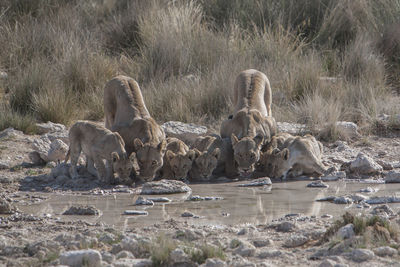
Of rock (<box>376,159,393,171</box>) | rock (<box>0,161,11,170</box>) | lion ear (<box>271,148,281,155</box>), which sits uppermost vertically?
lion ear (<box>271,148,281,155</box>)

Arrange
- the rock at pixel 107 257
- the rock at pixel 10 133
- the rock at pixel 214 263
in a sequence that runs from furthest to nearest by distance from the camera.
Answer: the rock at pixel 10 133 → the rock at pixel 107 257 → the rock at pixel 214 263

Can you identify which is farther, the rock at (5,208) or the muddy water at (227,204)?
the rock at (5,208)

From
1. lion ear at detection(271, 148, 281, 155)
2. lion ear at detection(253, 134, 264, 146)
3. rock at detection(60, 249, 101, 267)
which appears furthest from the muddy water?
rock at detection(60, 249, 101, 267)

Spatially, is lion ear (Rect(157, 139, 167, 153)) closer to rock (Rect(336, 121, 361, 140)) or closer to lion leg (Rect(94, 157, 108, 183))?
lion leg (Rect(94, 157, 108, 183))

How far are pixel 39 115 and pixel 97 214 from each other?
6.59 metres

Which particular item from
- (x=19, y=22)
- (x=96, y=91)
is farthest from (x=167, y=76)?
(x=19, y=22)

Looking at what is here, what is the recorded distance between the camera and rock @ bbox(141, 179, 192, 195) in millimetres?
10688

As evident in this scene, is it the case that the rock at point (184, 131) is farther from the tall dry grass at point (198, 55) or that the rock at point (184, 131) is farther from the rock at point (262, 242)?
the rock at point (262, 242)

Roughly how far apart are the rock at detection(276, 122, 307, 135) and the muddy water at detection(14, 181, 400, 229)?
8.72ft

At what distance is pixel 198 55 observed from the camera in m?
18.3

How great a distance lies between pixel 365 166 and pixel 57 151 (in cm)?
473

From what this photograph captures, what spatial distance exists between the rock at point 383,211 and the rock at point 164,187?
117 inches

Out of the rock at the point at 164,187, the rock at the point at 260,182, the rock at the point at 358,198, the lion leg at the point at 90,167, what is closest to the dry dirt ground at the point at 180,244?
the rock at the point at 358,198

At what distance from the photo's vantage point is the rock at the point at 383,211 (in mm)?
8555
